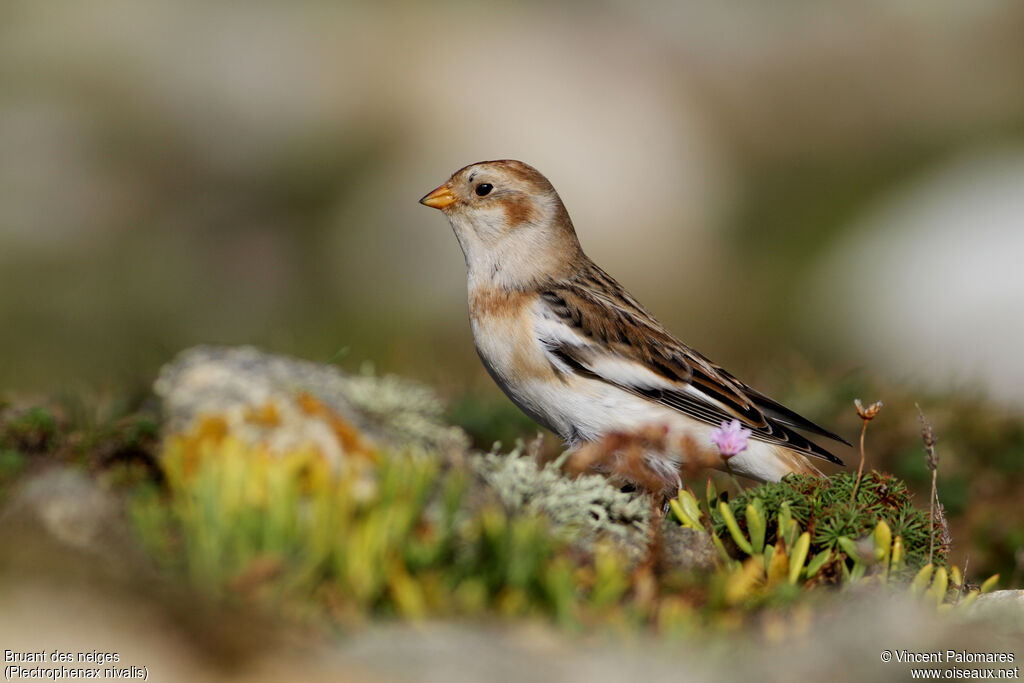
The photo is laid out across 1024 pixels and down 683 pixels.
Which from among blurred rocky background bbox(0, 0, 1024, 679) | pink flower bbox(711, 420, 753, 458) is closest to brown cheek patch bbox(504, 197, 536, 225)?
pink flower bbox(711, 420, 753, 458)

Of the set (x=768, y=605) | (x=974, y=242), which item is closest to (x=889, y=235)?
(x=974, y=242)

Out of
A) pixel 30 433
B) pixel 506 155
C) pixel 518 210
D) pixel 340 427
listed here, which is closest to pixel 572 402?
pixel 518 210

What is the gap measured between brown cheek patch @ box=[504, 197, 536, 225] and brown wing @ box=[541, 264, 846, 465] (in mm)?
424

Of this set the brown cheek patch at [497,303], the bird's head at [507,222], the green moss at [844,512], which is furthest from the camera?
the bird's head at [507,222]

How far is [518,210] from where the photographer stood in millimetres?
5961

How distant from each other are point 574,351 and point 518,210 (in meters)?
1.04

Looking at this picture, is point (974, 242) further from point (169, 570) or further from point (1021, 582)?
point (169, 570)

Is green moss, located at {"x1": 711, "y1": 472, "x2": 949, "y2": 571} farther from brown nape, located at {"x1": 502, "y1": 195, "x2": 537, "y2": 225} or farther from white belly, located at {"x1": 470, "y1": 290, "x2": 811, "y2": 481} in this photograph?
brown nape, located at {"x1": 502, "y1": 195, "x2": 537, "y2": 225}

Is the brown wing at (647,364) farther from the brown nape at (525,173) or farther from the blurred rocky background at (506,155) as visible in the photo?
the blurred rocky background at (506,155)

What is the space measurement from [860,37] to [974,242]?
8.81 meters

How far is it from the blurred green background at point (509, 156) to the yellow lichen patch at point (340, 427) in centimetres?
542

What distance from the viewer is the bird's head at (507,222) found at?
5836 mm

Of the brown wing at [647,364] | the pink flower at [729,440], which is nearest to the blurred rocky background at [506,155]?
the brown wing at [647,364]

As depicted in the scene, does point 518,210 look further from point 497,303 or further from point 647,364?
point 647,364
